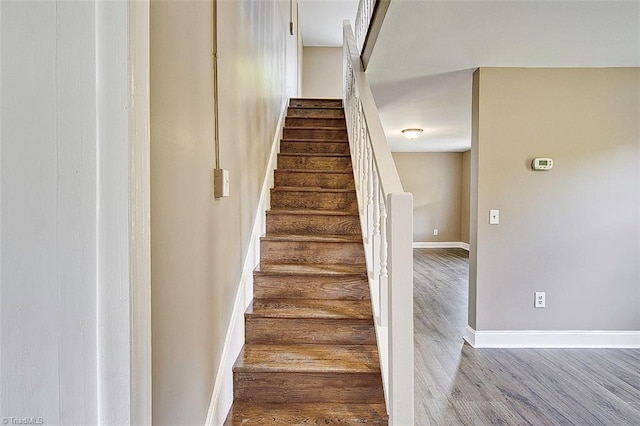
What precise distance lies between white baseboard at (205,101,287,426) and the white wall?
86cm

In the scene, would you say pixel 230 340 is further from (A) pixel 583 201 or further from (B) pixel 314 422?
(A) pixel 583 201

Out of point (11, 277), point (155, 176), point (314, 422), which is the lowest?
point (314, 422)

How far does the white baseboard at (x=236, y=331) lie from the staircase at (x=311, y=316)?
0.04 metres

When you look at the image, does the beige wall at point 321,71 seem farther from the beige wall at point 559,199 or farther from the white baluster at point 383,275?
the white baluster at point 383,275

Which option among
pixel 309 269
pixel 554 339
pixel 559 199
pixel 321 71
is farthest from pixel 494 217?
pixel 321 71

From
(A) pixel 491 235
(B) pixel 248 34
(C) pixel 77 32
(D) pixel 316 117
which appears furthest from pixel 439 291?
(C) pixel 77 32

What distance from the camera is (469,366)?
2.47 m

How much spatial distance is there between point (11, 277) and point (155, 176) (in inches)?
15.0

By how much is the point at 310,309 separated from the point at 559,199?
7.67ft

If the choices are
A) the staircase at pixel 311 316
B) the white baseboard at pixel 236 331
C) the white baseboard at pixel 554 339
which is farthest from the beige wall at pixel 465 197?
the white baseboard at pixel 236 331

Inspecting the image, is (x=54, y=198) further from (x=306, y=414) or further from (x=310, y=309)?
(x=310, y=309)

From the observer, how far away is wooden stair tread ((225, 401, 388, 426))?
1429 mm

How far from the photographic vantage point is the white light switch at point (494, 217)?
2809mm

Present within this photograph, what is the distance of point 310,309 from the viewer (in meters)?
1.84
